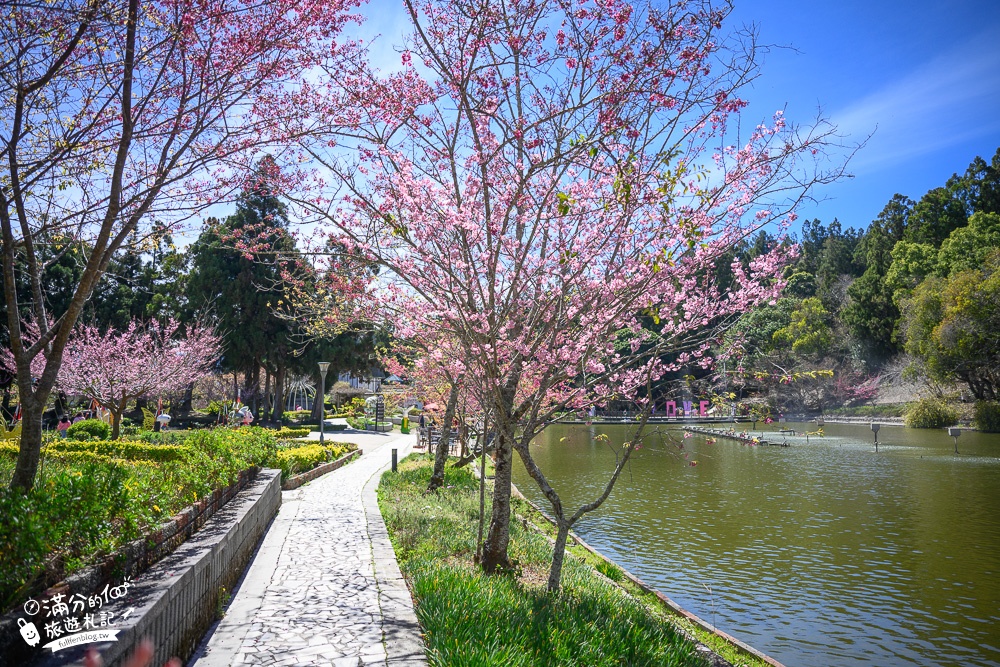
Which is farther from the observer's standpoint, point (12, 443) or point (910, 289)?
point (910, 289)

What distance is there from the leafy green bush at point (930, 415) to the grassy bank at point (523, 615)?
1603 inches

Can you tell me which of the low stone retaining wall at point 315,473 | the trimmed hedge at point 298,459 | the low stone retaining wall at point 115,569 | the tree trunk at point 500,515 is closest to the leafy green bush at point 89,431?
the trimmed hedge at point 298,459

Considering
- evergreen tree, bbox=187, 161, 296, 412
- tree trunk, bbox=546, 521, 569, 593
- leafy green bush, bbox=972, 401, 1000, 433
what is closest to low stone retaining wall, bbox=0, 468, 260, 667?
tree trunk, bbox=546, 521, 569, 593

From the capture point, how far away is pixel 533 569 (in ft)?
28.3

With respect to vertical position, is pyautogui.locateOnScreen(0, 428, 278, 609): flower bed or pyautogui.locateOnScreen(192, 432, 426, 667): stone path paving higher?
pyautogui.locateOnScreen(0, 428, 278, 609): flower bed

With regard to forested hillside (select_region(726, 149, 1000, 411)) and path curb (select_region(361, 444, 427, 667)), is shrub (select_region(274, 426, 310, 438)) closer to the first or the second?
path curb (select_region(361, 444, 427, 667))

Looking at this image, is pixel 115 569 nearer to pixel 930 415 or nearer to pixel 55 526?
pixel 55 526

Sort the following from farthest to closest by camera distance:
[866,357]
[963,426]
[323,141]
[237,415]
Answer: [866,357] → [963,426] → [237,415] → [323,141]

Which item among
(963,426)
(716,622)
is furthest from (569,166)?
(963,426)

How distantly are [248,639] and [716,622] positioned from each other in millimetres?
6174

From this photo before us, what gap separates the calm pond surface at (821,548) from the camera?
320 inches

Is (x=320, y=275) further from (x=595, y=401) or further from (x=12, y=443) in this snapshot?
(x=12, y=443)

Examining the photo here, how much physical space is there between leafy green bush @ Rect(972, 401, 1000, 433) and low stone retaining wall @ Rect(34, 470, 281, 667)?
4195 cm

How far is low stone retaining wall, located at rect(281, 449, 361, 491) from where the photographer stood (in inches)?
546
